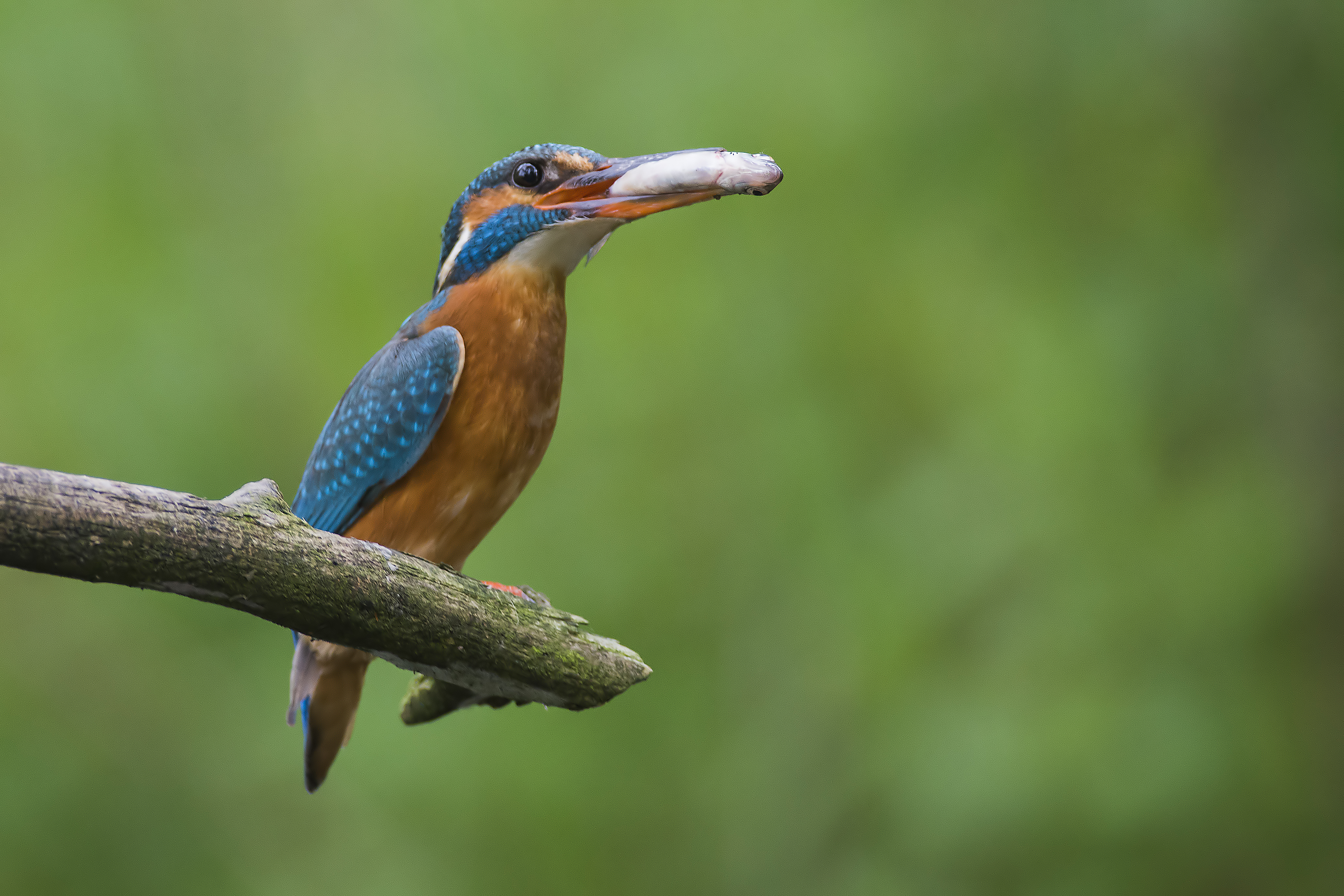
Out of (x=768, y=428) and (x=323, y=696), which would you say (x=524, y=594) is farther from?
(x=768, y=428)

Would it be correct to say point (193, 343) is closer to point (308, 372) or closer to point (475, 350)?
point (308, 372)

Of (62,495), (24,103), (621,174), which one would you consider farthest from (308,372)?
(62,495)

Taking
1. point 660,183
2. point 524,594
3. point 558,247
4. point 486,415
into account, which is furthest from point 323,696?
point 660,183

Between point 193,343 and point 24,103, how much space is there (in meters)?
1.05

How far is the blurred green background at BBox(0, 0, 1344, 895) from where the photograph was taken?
3.59 metres

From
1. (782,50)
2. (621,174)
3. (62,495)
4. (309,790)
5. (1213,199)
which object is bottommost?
(309,790)

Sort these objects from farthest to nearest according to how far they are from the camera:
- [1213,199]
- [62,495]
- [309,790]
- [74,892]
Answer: [1213,199] < [74,892] < [309,790] < [62,495]

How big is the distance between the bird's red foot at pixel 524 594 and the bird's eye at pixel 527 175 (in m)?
0.57

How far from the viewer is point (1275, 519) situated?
360cm

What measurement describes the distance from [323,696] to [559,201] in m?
0.83

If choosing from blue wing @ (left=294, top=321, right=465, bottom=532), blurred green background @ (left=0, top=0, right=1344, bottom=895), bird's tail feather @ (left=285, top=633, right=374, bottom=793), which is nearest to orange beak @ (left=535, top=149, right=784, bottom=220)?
blue wing @ (left=294, top=321, right=465, bottom=532)

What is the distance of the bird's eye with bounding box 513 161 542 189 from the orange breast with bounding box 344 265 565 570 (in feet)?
0.39

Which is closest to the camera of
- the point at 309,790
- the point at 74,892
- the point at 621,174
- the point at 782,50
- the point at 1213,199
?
the point at 621,174

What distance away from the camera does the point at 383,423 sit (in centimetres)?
162
